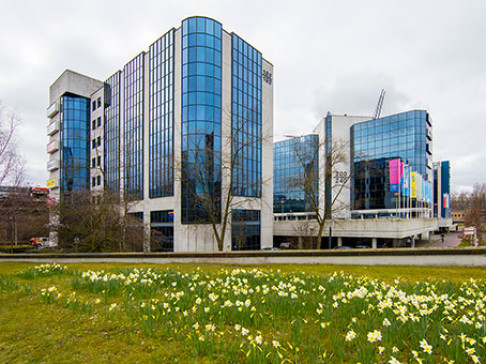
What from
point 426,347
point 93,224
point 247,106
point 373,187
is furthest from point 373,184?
point 426,347

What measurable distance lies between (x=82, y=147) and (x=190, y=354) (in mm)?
59054

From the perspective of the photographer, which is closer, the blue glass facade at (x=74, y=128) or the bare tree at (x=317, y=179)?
the bare tree at (x=317, y=179)

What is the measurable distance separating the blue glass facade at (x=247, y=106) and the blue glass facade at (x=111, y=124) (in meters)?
21.3

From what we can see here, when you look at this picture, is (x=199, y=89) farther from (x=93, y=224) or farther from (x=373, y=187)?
(x=373, y=187)

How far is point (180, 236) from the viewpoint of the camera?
29000mm

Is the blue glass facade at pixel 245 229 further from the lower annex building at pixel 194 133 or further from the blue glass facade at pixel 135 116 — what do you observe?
the blue glass facade at pixel 135 116

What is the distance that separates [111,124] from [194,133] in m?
25.3

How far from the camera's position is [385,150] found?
56.0 meters

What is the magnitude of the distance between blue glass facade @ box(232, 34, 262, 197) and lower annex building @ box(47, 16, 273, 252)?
0.14m

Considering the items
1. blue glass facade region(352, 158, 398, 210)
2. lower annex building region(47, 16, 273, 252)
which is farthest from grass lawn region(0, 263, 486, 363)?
blue glass facade region(352, 158, 398, 210)

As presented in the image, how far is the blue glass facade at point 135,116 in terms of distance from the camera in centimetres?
3609

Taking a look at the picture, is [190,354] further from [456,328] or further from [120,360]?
[456,328]

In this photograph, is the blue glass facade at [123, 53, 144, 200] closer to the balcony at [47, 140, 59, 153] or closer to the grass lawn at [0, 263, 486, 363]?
the balcony at [47, 140, 59, 153]

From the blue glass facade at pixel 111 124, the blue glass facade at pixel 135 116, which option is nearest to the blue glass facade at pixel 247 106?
the blue glass facade at pixel 135 116
